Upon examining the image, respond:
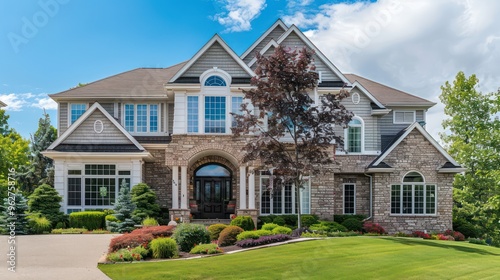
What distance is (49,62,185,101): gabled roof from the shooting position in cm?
2762

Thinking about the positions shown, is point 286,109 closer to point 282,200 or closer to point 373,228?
point 282,200

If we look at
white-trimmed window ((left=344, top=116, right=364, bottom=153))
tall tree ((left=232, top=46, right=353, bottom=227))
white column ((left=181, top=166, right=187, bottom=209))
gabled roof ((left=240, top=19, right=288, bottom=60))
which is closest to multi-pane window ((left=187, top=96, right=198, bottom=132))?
white column ((left=181, top=166, right=187, bottom=209))

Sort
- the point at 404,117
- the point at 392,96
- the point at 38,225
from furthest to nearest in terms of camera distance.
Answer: the point at 392,96, the point at 404,117, the point at 38,225

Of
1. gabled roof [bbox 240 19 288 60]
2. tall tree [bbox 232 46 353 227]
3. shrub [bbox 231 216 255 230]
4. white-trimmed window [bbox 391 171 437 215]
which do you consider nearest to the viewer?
tall tree [bbox 232 46 353 227]

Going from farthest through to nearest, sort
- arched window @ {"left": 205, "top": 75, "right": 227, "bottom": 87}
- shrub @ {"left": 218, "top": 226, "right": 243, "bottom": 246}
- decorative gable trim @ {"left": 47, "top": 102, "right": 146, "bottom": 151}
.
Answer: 1. decorative gable trim @ {"left": 47, "top": 102, "right": 146, "bottom": 151}
2. arched window @ {"left": 205, "top": 75, "right": 227, "bottom": 87}
3. shrub @ {"left": 218, "top": 226, "right": 243, "bottom": 246}

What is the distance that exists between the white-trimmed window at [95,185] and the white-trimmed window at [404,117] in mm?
16259

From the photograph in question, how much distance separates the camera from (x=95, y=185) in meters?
25.0

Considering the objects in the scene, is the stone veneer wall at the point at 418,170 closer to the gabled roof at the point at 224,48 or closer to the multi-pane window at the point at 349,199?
the multi-pane window at the point at 349,199

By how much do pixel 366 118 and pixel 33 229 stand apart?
1839cm

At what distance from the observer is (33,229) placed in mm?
21281

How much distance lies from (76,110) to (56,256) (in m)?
14.9

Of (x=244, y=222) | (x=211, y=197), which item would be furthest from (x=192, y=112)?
(x=244, y=222)

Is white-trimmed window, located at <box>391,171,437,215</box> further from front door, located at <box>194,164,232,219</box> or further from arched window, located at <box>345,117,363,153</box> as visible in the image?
front door, located at <box>194,164,232,219</box>

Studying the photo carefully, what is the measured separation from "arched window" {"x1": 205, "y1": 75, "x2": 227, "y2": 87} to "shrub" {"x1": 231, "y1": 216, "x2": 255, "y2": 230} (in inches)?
277
